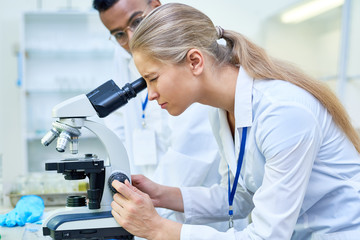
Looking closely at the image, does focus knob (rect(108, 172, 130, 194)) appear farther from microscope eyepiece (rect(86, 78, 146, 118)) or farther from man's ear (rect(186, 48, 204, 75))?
man's ear (rect(186, 48, 204, 75))

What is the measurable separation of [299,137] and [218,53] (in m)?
0.38

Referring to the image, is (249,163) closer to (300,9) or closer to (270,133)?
(270,133)

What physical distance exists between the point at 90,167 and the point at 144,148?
2.33 ft

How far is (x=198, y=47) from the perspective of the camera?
108cm

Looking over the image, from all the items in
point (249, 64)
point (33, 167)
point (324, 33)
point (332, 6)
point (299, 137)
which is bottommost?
point (33, 167)

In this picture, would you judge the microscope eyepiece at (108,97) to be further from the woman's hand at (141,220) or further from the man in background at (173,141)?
the man in background at (173,141)

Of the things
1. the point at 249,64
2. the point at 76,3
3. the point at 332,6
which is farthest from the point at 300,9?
the point at 249,64

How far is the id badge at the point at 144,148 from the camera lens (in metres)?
1.72

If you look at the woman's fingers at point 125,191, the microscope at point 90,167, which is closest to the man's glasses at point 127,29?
the microscope at point 90,167

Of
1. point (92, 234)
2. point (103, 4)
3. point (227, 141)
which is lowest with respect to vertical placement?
point (92, 234)

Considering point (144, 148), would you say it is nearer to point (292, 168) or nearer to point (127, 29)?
point (127, 29)

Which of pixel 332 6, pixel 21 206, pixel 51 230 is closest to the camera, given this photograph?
pixel 51 230

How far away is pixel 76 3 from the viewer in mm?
4195

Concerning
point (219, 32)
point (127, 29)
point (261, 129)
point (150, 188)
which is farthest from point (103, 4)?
point (261, 129)
